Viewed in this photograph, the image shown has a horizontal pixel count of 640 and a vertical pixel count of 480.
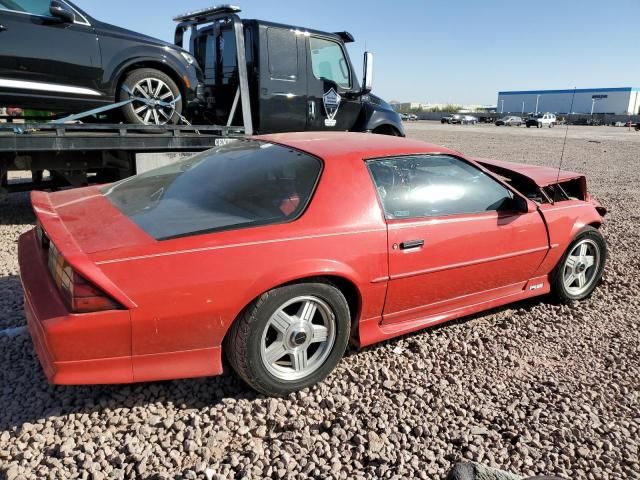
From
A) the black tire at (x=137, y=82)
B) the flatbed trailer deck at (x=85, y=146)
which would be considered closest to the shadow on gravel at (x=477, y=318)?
the flatbed trailer deck at (x=85, y=146)

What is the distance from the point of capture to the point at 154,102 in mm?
5621

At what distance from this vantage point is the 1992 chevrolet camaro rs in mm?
2133

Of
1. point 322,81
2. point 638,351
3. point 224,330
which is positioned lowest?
point 638,351

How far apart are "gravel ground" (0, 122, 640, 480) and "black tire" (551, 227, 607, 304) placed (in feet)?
1.70

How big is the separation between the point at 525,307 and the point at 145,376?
2.91 meters

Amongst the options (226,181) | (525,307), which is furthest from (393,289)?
(525,307)

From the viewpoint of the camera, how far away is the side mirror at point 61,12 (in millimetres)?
4613

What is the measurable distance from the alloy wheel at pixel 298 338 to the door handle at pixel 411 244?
22.4 inches

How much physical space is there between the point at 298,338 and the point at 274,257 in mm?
475

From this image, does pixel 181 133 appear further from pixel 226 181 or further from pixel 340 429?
pixel 340 429

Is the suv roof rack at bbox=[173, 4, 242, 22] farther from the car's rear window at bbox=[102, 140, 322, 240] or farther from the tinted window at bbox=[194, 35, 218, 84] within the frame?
the car's rear window at bbox=[102, 140, 322, 240]

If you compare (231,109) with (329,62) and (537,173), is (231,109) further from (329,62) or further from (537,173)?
(537,173)

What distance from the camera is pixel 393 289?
A: 2.79 m

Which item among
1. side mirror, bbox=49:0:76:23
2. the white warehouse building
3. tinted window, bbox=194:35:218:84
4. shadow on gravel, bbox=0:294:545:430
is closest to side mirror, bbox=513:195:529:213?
shadow on gravel, bbox=0:294:545:430
